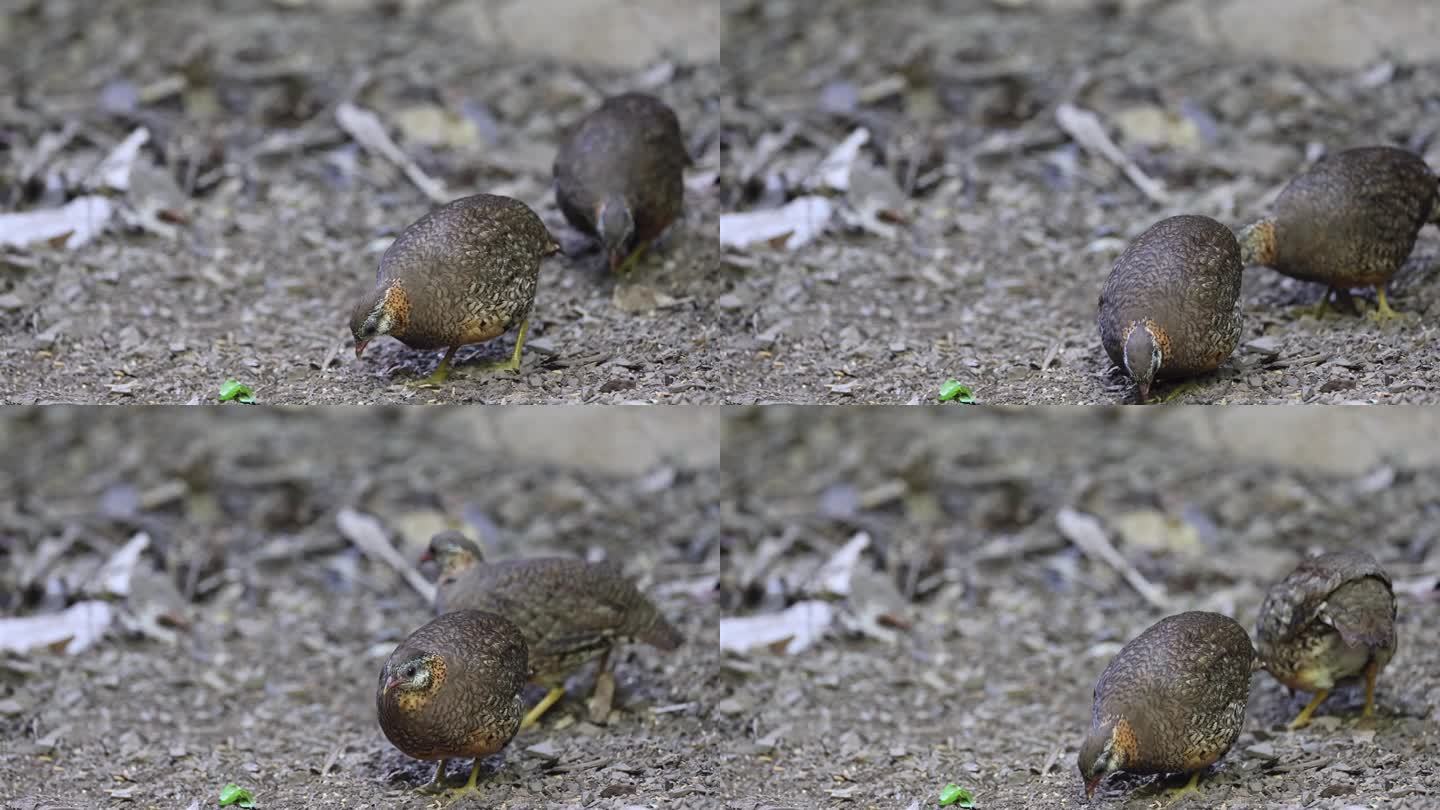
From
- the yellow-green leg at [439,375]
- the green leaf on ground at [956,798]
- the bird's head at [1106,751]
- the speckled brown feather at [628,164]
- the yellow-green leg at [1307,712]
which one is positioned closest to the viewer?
the bird's head at [1106,751]

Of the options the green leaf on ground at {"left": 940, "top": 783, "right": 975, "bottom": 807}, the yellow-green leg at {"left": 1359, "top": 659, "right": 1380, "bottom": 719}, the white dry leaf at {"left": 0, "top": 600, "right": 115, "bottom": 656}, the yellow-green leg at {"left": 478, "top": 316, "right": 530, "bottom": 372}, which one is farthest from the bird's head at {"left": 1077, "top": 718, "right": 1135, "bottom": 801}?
the white dry leaf at {"left": 0, "top": 600, "right": 115, "bottom": 656}

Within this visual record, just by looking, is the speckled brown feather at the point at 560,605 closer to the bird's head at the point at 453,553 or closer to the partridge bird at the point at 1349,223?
the bird's head at the point at 453,553

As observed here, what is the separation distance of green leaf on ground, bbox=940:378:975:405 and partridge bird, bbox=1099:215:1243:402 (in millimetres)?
776

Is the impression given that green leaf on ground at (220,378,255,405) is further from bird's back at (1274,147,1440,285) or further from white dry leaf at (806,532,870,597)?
bird's back at (1274,147,1440,285)

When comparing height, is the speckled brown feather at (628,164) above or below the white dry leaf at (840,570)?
above

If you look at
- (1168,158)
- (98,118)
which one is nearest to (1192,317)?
(1168,158)

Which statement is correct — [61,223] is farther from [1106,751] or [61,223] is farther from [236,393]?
[1106,751]

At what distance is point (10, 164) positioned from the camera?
10008 mm

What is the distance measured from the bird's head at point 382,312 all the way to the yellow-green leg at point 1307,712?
16.4 ft

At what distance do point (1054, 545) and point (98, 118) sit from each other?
278 inches

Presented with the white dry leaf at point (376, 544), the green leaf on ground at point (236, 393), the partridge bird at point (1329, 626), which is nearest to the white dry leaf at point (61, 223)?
the green leaf on ground at point (236, 393)

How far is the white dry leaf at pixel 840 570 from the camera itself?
31.9 ft

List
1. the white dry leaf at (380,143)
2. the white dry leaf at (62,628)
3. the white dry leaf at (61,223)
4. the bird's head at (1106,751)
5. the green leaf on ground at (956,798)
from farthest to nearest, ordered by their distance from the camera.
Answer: the white dry leaf at (380,143) → the white dry leaf at (61,223) → the white dry leaf at (62,628) → the green leaf on ground at (956,798) → the bird's head at (1106,751)

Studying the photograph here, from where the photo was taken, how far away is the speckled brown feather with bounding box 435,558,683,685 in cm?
791
